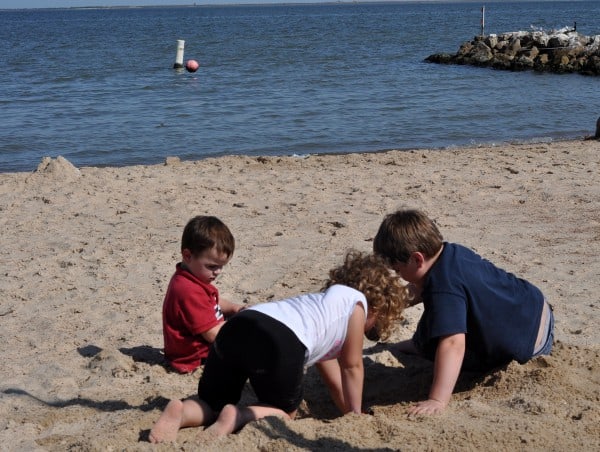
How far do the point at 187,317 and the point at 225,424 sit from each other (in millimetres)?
933

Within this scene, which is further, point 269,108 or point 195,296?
point 269,108

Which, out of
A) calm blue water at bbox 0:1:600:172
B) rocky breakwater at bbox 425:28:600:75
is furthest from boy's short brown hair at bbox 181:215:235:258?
rocky breakwater at bbox 425:28:600:75

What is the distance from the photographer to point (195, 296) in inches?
164

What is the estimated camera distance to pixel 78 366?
177 inches

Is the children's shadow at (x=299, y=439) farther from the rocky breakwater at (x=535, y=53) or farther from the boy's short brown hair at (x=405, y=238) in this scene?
the rocky breakwater at (x=535, y=53)

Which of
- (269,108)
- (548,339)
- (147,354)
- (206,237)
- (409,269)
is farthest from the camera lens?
(269,108)

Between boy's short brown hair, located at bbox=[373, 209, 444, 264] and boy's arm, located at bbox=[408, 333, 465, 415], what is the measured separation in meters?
0.41

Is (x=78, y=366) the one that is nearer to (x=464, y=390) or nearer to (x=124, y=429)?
(x=124, y=429)

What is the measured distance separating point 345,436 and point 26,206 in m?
5.66

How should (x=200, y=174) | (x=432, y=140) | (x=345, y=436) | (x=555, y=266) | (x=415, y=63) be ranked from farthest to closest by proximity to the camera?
(x=415, y=63) < (x=432, y=140) < (x=200, y=174) < (x=555, y=266) < (x=345, y=436)

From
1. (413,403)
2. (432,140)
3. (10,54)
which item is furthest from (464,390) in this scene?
(10,54)

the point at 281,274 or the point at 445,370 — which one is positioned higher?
the point at 445,370

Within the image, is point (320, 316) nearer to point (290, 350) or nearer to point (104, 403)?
point (290, 350)

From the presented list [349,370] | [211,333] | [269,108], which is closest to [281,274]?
[211,333]
